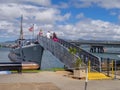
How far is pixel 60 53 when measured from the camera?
108ft

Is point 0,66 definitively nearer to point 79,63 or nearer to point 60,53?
point 79,63

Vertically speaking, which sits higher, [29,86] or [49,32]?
[49,32]

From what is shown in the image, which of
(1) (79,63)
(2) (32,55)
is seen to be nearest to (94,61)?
(1) (79,63)

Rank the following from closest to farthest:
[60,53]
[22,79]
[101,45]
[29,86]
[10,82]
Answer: [29,86] < [10,82] < [22,79] < [60,53] < [101,45]

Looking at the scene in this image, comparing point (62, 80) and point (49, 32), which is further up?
point (49, 32)

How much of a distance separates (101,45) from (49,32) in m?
119

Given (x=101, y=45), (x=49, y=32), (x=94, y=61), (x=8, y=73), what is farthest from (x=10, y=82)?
(x=101, y=45)

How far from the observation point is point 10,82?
1802 cm

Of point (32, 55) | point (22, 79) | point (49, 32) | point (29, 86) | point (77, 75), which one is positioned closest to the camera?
point (29, 86)

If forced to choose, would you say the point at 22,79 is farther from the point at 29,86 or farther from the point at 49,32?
the point at 49,32

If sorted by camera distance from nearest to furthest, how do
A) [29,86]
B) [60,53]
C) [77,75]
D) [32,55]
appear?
[29,86] < [77,75] < [60,53] < [32,55]

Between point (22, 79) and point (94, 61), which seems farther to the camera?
point (94, 61)

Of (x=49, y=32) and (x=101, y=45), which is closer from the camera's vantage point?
(x=49, y=32)

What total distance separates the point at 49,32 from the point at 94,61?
46.3 ft
